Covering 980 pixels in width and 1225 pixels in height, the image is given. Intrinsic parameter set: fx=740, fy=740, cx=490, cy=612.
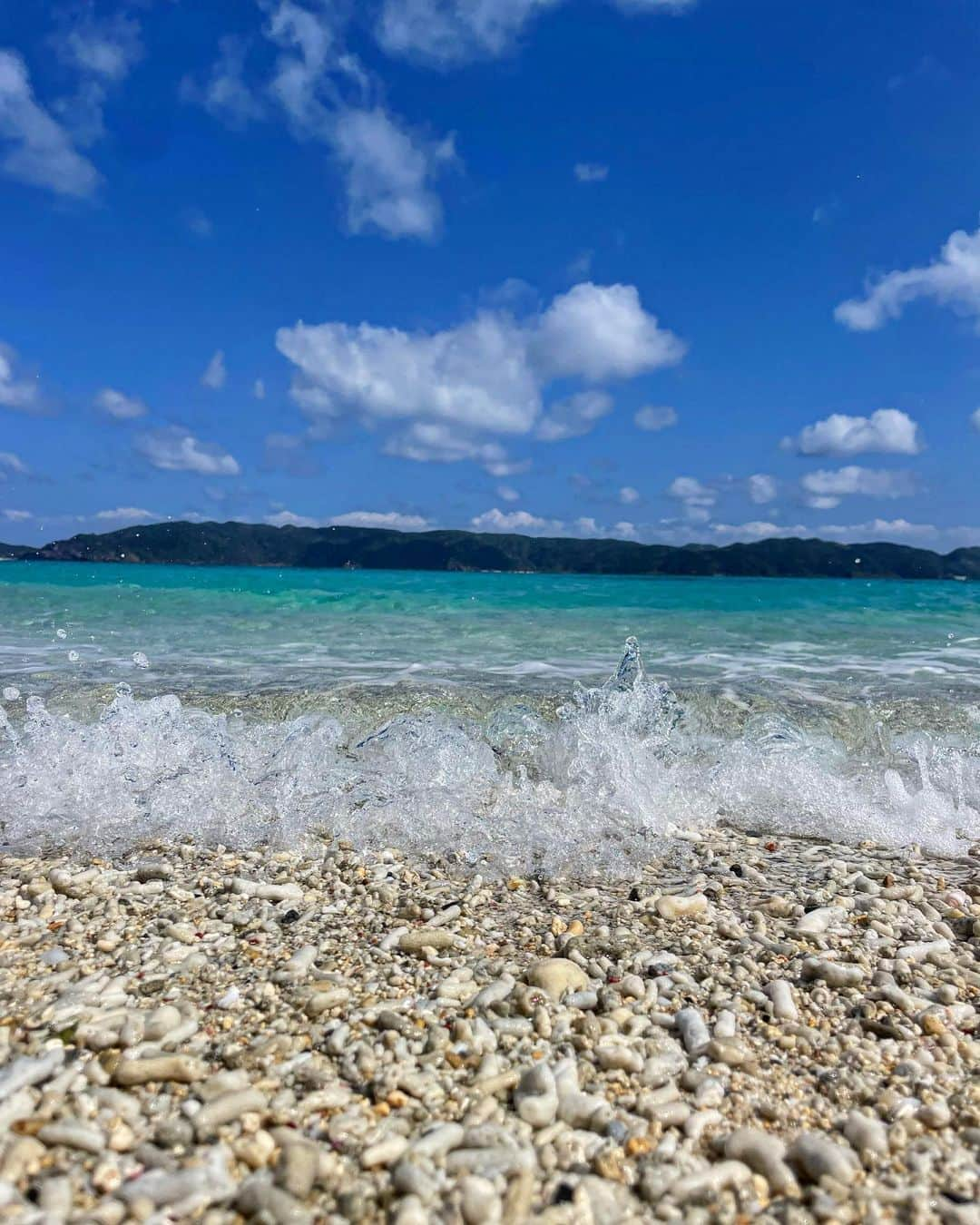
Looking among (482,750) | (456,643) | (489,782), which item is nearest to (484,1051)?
(489,782)

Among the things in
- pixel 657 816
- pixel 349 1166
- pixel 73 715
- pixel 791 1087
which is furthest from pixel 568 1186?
pixel 73 715

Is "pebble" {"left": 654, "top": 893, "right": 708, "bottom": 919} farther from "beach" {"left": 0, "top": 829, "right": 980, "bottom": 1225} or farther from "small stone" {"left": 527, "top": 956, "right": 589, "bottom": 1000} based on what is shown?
"small stone" {"left": 527, "top": 956, "right": 589, "bottom": 1000}

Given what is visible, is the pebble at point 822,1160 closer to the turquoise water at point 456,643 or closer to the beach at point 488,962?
the beach at point 488,962

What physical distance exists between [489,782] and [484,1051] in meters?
2.92

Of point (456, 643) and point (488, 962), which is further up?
point (456, 643)

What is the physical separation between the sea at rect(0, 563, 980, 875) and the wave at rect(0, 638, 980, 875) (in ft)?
0.06

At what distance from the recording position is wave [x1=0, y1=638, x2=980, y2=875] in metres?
4.41

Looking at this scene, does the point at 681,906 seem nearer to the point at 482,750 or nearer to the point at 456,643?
the point at 482,750

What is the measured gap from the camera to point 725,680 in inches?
354

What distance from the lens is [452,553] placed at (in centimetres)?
7675

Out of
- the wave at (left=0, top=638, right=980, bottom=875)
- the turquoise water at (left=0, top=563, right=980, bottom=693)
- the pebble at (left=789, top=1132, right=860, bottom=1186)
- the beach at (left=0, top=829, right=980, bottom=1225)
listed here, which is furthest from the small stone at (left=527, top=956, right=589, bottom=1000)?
the turquoise water at (left=0, top=563, right=980, bottom=693)

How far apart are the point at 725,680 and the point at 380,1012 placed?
729 cm

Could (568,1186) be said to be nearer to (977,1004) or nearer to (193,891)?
(977,1004)

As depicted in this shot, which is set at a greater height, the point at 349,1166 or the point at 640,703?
the point at 640,703
